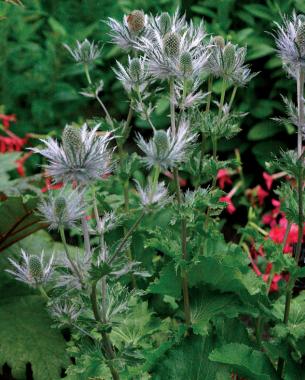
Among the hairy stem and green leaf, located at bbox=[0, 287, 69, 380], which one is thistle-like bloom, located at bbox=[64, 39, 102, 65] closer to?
the hairy stem

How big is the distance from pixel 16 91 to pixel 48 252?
206 cm

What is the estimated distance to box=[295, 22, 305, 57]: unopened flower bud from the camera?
5.30 ft

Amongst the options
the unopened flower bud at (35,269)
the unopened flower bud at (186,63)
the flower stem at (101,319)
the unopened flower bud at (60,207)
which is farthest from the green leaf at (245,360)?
the unopened flower bud at (186,63)

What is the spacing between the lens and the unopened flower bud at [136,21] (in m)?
1.82

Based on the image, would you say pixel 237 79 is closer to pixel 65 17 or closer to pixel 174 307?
pixel 174 307

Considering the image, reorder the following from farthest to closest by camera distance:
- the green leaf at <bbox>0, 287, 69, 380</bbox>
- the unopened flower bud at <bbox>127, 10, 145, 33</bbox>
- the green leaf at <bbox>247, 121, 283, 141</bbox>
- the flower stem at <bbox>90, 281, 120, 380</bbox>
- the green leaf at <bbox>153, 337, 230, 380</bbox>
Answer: the green leaf at <bbox>247, 121, 283, 141</bbox> < the green leaf at <bbox>0, 287, 69, 380</bbox> < the green leaf at <bbox>153, 337, 230, 380</bbox> < the unopened flower bud at <bbox>127, 10, 145, 33</bbox> < the flower stem at <bbox>90, 281, 120, 380</bbox>

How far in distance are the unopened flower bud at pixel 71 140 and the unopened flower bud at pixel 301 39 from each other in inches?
22.7

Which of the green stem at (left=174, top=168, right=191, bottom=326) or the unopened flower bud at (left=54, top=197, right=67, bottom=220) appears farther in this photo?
the green stem at (left=174, top=168, right=191, bottom=326)

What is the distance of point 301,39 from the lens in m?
1.62

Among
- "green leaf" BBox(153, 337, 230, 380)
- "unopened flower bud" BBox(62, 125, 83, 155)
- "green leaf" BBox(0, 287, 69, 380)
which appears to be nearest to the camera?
"unopened flower bud" BBox(62, 125, 83, 155)

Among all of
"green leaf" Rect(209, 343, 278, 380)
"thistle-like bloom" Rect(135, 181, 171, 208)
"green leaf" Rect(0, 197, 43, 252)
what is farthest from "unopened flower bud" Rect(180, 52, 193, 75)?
"green leaf" Rect(0, 197, 43, 252)

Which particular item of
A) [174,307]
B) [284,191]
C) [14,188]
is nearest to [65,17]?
[14,188]

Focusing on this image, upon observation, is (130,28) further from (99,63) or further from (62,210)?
(99,63)

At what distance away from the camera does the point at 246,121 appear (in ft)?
13.6
